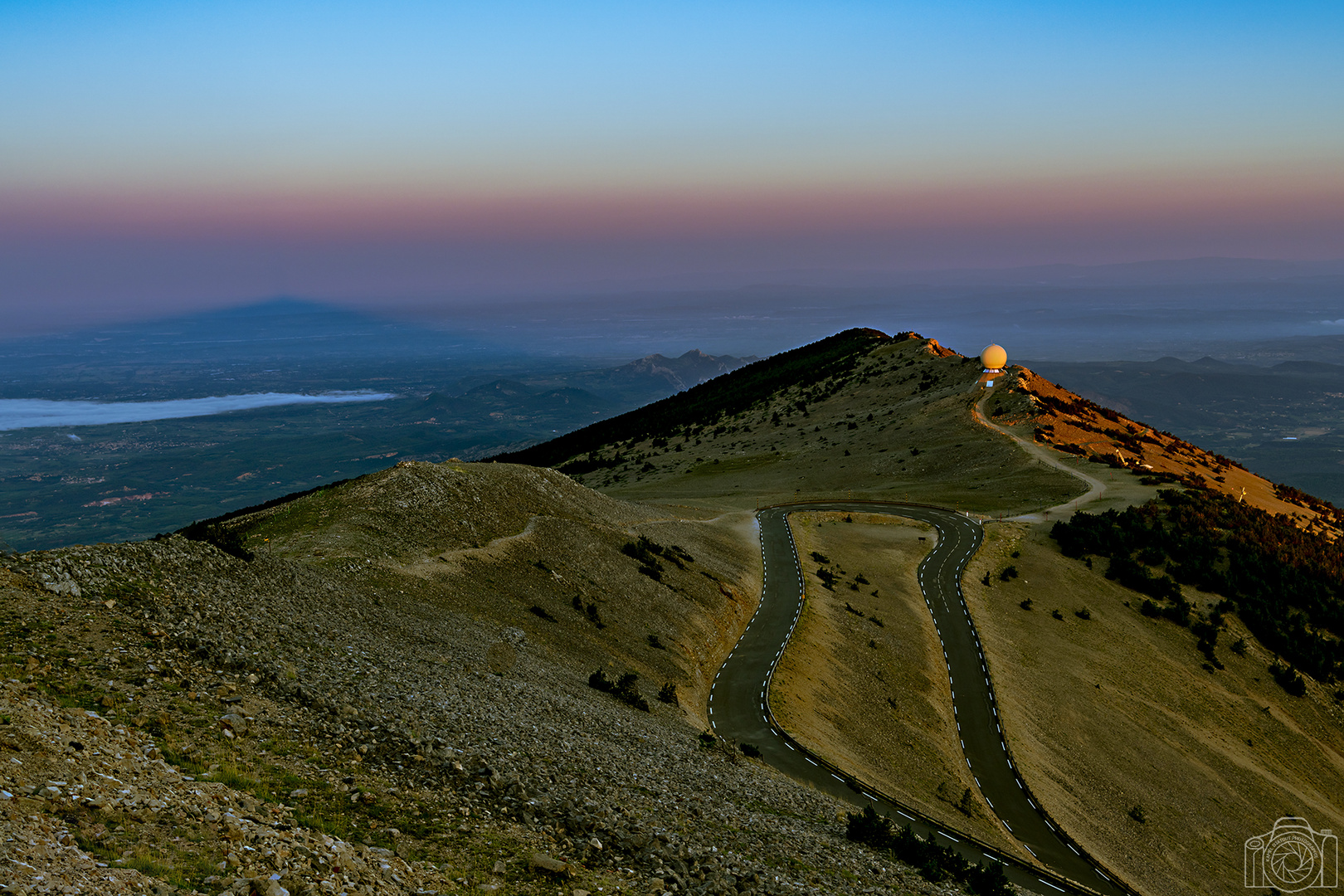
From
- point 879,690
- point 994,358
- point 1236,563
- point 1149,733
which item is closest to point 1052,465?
point 1236,563

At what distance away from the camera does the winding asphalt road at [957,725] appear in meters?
19.3

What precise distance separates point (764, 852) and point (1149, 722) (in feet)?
77.8

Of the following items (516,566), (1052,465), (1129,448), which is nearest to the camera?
(516,566)

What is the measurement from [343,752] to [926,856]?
11.8m

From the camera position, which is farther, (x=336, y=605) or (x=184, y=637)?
(x=336, y=605)

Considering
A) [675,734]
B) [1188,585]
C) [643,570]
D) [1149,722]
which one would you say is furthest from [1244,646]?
[675,734]

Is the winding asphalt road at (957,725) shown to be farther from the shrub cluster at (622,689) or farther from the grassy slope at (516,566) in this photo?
the shrub cluster at (622,689)

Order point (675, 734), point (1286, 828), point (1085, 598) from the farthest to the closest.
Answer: point (1085, 598) → point (1286, 828) → point (675, 734)

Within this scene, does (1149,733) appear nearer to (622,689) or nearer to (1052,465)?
(622,689)

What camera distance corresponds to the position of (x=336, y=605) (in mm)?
20531

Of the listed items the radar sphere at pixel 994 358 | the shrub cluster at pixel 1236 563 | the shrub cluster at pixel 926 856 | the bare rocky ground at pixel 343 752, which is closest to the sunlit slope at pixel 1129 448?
the radar sphere at pixel 994 358

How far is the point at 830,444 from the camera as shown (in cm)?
7050

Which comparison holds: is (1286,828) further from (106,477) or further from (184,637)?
(106,477)

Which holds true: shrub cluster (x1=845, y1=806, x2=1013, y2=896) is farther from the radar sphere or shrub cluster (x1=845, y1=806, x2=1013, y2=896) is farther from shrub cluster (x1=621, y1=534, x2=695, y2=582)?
the radar sphere
